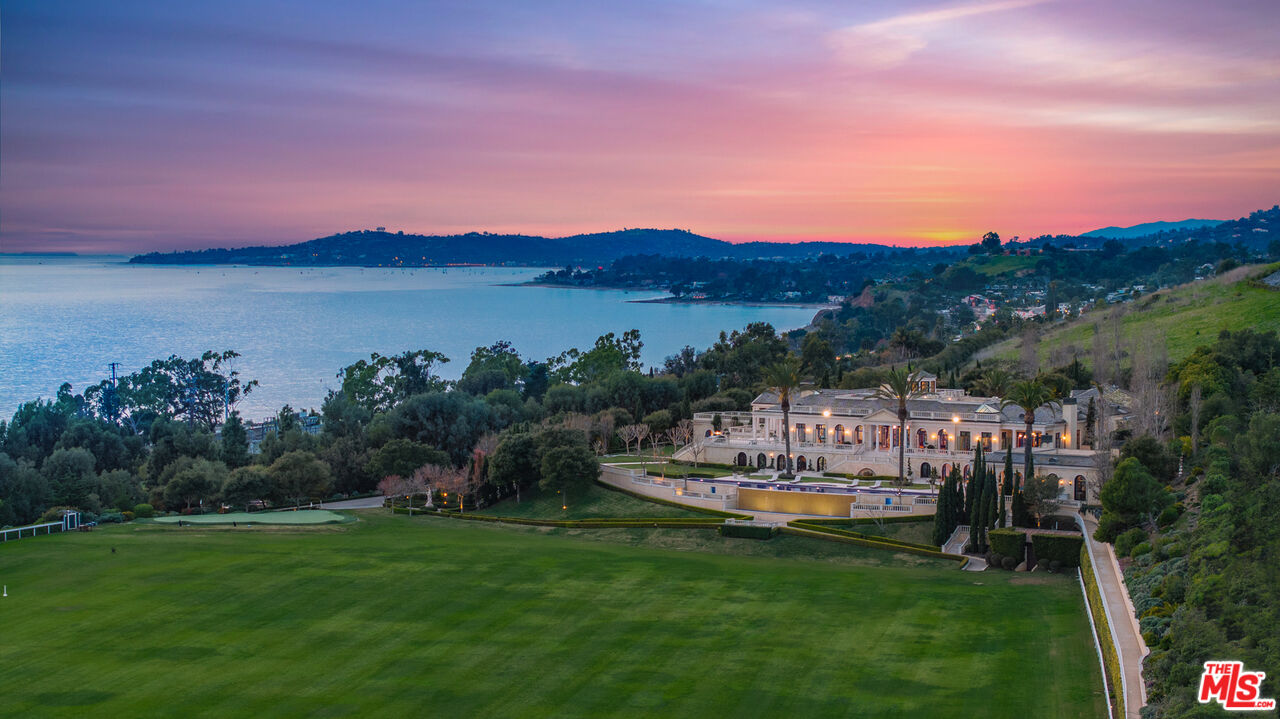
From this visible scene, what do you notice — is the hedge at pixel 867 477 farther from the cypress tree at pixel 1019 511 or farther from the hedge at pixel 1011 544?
the hedge at pixel 1011 544

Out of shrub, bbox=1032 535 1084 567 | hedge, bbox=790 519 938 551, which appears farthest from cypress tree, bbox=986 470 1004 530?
hedge, bbox=790 519 938 551

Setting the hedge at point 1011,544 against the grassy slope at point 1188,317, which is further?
the grassy slope at point 1188,317

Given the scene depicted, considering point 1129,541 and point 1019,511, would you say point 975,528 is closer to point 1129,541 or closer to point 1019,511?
point 1019,511

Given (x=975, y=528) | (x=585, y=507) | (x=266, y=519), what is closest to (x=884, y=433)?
(x=975, y=528)

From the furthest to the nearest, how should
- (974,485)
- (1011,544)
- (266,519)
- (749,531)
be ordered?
(266,519) < (749,531) < (974,485) < (1011,544)

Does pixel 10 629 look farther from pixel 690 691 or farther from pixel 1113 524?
pixel 1113 524

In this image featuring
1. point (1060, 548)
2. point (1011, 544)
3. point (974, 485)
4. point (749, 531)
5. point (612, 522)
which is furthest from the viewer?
point (612, 522)

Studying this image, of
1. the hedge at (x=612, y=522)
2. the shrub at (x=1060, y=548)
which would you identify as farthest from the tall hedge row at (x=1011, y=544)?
the hedge at (x=612, y=522)
